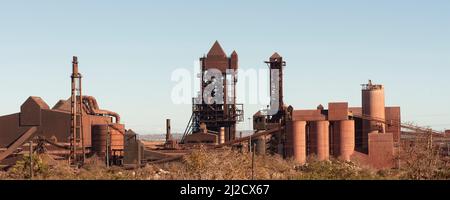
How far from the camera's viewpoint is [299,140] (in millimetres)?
45250

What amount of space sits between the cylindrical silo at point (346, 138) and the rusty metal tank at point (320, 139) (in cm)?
99

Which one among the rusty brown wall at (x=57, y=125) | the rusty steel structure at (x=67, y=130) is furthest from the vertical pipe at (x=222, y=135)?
the rusty brown wall at (x=57, y=125)

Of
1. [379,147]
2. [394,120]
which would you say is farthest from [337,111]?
[394,120]

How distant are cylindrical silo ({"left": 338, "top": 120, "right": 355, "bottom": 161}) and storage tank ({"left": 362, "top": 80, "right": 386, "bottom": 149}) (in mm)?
2689

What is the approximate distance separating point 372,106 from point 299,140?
7654 mm

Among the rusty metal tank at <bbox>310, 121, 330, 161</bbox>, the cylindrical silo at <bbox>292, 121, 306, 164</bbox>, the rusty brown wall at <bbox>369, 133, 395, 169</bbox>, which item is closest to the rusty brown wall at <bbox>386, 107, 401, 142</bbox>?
the rusty brown wall at <bbox>369, 133, 395, 169</bbox>

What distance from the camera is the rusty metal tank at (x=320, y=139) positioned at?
45281 millimetres

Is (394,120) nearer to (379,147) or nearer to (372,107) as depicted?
(372,107)

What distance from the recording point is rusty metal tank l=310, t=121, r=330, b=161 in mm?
45281
